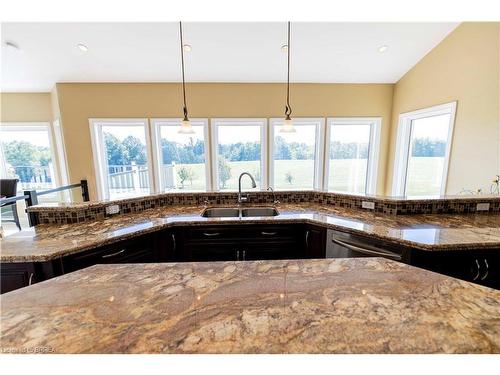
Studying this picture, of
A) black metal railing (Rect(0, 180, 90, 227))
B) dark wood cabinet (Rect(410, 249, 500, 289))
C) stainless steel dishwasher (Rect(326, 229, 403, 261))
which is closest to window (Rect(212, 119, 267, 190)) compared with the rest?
black metal railing (Rect(0, 180, 90, 227))

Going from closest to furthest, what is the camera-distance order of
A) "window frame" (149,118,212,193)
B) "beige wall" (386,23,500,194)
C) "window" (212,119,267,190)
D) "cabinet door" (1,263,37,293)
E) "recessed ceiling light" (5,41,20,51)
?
"cabinet door" (1,263,37,293) < "beige wall" (386,23,500,194) < "recessed ceiling light" (5,41,20,51) < "window frame" (149,118,212,193) < "window" (212,119,267,190)

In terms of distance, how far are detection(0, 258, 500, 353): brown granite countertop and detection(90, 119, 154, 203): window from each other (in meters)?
3.38

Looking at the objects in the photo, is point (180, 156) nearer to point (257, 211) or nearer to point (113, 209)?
Result: point (113, 209)

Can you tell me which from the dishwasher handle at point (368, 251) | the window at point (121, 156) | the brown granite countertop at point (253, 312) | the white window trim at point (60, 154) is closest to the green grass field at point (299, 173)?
the window at point (121, 156)

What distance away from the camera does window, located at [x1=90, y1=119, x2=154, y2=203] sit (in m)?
3.75

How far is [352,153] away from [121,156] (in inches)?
175

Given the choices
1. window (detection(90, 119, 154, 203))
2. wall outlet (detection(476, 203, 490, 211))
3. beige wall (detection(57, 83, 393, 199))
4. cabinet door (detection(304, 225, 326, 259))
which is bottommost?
cabinet door (detection(304, 225, 326, 259))

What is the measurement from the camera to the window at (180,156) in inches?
151

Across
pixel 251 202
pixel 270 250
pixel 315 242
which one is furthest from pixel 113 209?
pixel 315 242

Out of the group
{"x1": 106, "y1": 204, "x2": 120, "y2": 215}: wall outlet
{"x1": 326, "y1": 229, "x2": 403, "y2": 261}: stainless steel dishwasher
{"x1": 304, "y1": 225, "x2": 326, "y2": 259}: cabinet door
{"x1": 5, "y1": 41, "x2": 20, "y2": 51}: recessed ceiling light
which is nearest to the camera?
{"x1": 326, "y1": 229, "x2": 403, "y2": 261}: stainless steel dishwasher

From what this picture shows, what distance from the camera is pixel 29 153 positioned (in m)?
4.23

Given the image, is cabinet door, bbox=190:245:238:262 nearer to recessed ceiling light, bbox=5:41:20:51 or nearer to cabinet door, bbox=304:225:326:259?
cabinet door, bbox=304:225:326:259
